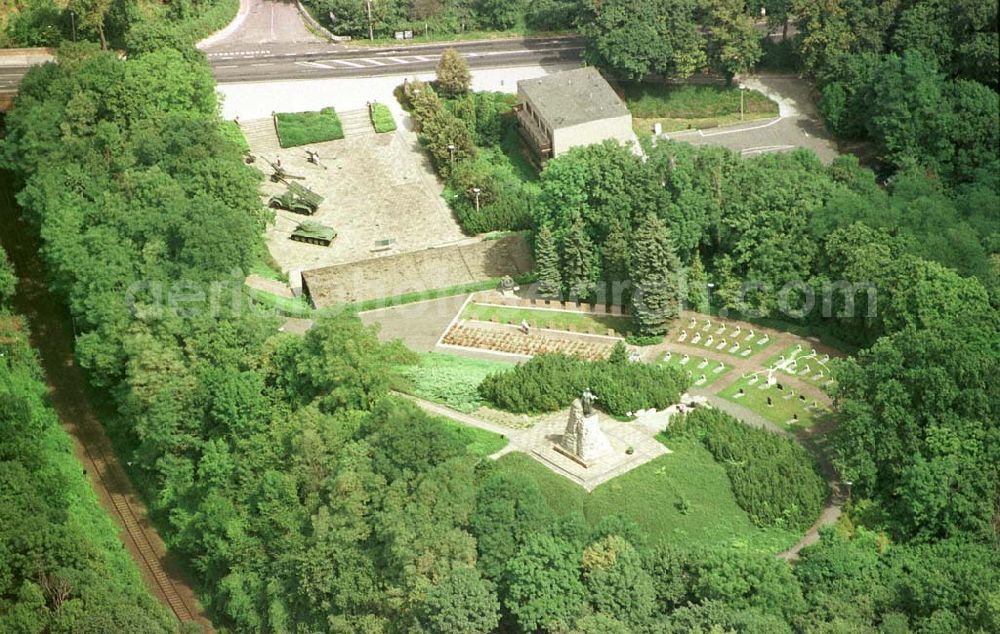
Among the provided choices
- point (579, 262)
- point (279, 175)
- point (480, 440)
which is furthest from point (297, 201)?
point (480, 440)

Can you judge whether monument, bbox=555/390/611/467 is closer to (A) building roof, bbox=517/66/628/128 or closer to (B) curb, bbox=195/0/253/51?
(A) building roof, bbox=517/66/628/128

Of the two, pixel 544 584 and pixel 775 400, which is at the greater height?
pixel 775 400

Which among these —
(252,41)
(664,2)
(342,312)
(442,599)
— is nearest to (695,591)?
(442,599)

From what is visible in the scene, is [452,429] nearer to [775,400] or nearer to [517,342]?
[517,342]

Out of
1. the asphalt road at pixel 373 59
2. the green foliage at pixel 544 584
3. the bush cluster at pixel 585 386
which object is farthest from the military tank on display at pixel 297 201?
the green foliage at pixel 544 584

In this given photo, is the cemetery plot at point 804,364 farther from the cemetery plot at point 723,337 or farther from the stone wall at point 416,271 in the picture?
the stone wall at point 416,271

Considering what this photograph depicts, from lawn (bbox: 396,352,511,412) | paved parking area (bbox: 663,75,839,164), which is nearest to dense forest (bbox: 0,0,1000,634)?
lawn (bbox: 396,352,511,412)

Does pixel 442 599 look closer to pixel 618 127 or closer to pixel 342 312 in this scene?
pixel 342 312

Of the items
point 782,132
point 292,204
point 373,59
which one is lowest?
point 292,204
